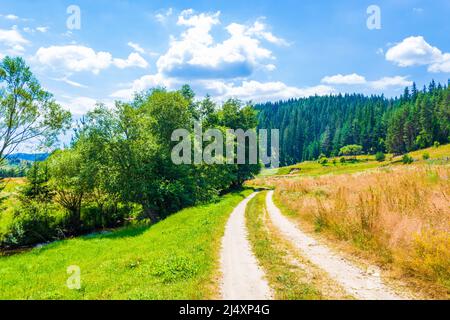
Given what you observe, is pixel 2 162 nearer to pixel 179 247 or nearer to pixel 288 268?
pixel 179 247

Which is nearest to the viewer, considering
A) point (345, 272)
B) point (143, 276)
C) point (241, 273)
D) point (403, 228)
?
point (345, 272)

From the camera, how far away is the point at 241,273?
9844 mm

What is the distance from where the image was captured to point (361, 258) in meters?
10.9

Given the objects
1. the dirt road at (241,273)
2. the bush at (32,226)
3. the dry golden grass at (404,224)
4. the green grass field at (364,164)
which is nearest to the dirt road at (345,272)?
the dry golden grass at (404,224)

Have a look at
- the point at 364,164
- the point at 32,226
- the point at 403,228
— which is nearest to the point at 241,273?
A: the point at 403,228

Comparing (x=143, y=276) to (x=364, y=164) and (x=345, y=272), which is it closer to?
(x=345, y=272)

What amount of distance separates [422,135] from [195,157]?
380ft

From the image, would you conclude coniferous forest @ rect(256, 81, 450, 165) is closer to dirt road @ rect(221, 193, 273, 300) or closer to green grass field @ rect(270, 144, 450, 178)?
green grass field @ rect(270, 144, 450, 178)

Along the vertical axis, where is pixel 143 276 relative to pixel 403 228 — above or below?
below

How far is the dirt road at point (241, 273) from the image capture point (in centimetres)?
806

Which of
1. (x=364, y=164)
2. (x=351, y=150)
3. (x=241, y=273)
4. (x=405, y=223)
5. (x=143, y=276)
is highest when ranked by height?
(x=351, y=150)

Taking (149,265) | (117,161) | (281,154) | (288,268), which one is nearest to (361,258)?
(288,268)

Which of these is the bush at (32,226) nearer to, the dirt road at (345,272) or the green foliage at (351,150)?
the dirt road at (345,272)
